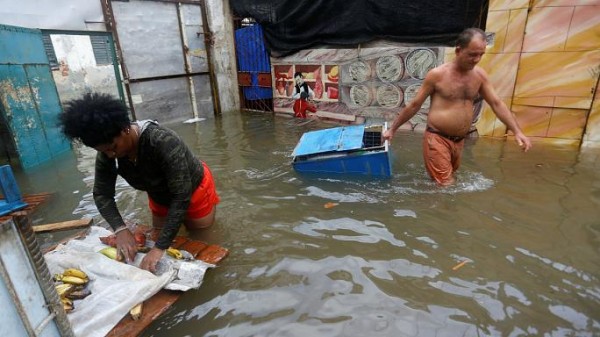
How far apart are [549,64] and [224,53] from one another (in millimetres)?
7822

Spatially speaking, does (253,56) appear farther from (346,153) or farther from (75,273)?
(75,273)

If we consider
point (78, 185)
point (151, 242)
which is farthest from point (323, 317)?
point (78, 185)

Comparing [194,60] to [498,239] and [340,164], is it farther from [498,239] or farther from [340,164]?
[498,239]

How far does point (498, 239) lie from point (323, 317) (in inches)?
76.0

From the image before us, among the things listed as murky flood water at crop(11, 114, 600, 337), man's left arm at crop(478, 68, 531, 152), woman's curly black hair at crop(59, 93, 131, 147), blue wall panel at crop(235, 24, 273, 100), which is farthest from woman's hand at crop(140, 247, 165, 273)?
blue wall panel at crop(235, 24, 273, 100)

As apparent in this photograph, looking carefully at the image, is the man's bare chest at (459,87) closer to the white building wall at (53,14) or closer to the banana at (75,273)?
the banana at (75,273)

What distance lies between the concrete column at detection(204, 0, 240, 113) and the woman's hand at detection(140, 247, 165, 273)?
865 centimetres

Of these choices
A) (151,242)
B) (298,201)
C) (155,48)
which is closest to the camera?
(151,242)

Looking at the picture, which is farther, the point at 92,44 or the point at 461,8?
the point at 92,44

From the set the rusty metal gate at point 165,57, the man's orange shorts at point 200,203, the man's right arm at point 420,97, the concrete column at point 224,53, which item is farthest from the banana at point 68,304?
the concrete column at point 224,53

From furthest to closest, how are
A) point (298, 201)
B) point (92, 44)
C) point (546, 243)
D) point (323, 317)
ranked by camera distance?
point (92, 44), point (298, 201), point (546, 243), point (323, 317)

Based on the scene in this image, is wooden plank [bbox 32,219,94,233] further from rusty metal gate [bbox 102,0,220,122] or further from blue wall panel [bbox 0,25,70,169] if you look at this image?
rusty metal gate [bbox 102,0,220,122]

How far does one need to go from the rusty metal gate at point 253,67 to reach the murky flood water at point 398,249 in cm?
501

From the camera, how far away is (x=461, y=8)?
20.7 feet
